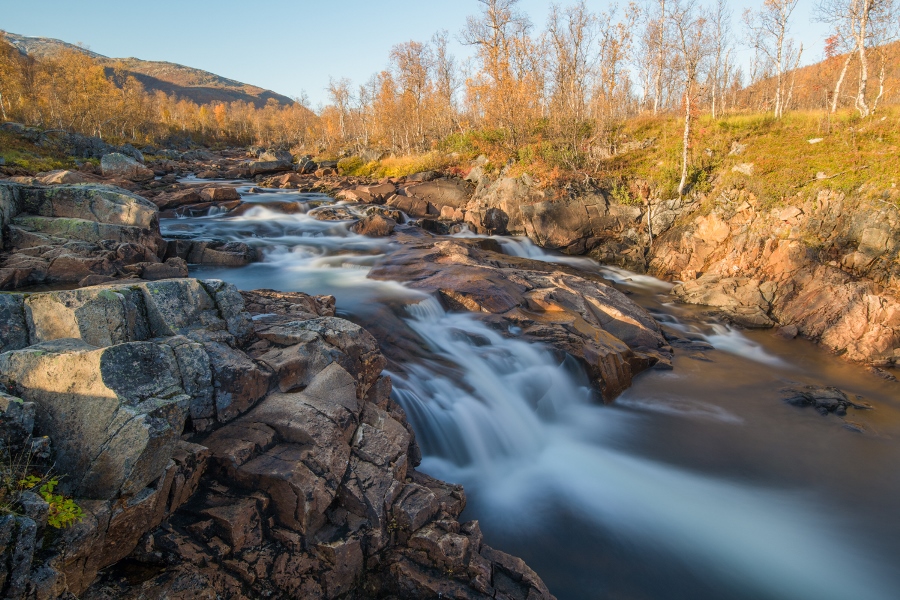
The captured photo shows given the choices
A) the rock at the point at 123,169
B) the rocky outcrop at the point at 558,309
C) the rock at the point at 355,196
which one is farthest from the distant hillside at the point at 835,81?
the rock at the point at 123,169

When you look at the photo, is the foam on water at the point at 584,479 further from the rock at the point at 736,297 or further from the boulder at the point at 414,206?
the boulder at the point at 414,206

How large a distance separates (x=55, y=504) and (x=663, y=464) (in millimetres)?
7866

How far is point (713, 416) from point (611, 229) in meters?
12.8

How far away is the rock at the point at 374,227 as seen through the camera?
19062 mm

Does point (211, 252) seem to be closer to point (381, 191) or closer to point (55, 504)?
point (55, 504)

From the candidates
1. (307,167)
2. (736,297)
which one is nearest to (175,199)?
(307,167)

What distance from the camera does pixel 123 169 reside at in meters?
27.3

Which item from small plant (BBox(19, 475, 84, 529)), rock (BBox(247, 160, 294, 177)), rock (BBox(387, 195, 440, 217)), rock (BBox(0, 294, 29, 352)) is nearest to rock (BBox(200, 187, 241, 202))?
rock (BBox(387, 195, 440, 217))

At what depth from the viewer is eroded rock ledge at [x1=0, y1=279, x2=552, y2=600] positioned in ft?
11.2

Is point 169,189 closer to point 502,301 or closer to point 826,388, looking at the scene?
point 502,301

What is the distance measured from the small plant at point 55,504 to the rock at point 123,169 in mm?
28672

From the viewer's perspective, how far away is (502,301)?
10.8 meters

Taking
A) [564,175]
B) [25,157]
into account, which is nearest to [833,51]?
[564,175]

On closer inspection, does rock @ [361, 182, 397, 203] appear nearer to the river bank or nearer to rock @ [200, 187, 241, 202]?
rock @ [200, 187, 241, 202]
